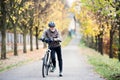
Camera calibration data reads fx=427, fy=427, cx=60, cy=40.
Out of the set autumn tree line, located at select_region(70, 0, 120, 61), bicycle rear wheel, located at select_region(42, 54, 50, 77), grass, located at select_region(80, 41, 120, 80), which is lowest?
grass, located at select_region(80, 41, 120, 80)

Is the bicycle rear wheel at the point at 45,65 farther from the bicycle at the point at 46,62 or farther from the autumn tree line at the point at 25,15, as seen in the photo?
the autumn tree line at the point at 25,15

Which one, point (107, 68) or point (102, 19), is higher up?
point (102, 19)

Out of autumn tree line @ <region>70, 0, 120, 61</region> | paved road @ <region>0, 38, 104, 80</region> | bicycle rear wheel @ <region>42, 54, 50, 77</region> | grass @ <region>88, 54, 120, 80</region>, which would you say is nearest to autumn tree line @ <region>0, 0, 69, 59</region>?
autumn tree line @ <region>70, 0, 120, 61</region>

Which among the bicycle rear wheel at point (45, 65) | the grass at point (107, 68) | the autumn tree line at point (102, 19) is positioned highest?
the autumn tree line at point (102, 19)

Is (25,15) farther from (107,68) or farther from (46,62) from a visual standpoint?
(46,62)

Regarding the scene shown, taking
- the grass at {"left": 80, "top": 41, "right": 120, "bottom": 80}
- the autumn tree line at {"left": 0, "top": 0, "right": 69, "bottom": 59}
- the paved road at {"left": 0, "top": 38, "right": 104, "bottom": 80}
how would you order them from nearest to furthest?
the paved road at {"left": 0, "top": 38, "right": 104, "bottom": 80} → the grass at {"left": 80, "top": 41, "right": 120, "bottom": 80} → the autumn tree line at {"left": 0, "top": 0, "right": 69, "bottom": 59}

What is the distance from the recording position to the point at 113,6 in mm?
19188

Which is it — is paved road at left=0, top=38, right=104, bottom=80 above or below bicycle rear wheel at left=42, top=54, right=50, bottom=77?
below

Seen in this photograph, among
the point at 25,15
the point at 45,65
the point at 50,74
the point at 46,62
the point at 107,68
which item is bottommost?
the point at 107,68

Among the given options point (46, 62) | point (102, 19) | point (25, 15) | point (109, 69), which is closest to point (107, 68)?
point (109, 69)

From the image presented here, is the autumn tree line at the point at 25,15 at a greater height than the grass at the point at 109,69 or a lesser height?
greater

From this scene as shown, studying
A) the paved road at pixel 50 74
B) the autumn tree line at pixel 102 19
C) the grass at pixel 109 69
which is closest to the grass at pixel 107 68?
the grass at pixel 109 69

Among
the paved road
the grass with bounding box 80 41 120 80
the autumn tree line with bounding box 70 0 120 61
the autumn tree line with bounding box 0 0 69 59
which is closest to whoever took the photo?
the paved road

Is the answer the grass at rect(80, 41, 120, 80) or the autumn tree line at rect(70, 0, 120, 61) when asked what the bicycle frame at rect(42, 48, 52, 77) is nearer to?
the grass at rect(80, 41, 120, 80)
